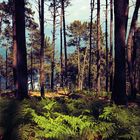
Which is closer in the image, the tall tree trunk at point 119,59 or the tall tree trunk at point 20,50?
the tall tree trunk at point 119,59

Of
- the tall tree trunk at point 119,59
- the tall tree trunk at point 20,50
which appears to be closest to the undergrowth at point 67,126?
the tall tree trunk at point 119,59

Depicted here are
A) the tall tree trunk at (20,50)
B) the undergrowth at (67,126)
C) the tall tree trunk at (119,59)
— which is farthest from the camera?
the tall tree trunk at (20,50)

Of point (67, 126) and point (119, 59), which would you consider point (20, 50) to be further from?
point (67, 126)

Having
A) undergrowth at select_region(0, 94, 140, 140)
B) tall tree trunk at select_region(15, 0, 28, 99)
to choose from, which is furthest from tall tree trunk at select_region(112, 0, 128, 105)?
tall tree trunk at select_region(15, 0, 28, 99)

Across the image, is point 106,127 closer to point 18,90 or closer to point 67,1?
point 18,90

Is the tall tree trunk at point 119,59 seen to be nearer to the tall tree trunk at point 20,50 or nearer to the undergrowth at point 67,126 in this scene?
the undergrowth at point 67,126

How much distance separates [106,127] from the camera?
7172mm

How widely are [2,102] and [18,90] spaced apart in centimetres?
255

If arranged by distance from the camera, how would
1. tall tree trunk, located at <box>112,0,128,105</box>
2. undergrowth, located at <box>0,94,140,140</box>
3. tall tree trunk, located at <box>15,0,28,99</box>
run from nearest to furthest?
undergrowth, located at <box>0,94,140,140</box>, tall tree trunk, located at <box>112,0,128,105</box>, tall tree trunk, located at <box>15,0,28,99</box>

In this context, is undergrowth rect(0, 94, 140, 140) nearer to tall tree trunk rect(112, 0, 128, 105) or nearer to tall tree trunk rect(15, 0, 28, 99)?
tall tree trunk rect(112, 0, 128, 105)

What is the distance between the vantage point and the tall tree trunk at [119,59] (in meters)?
11.4

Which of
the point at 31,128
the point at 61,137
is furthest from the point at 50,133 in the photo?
the point at 31,128

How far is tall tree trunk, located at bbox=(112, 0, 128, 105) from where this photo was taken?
1142 centimetres

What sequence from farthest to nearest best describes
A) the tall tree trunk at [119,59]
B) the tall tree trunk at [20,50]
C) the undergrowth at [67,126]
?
the tall tree trunk at [20,50] → the tall tree trunk at [119,59] → the undergrowth at [67,126]
